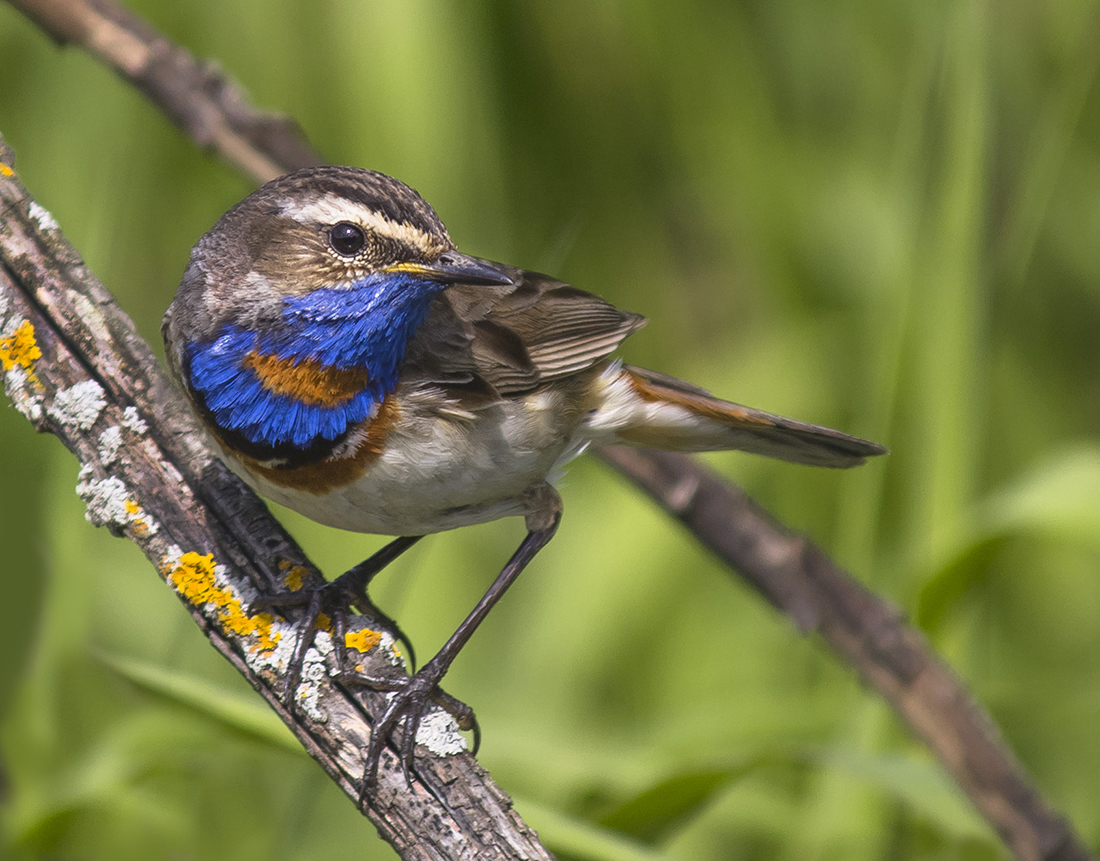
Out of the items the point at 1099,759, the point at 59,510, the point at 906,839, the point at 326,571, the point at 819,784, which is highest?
the point at 59,510

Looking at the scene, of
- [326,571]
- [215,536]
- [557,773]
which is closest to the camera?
[215,536]

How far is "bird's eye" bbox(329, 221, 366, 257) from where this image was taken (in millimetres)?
2258

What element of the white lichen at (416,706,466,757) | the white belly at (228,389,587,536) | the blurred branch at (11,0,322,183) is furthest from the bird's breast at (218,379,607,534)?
the blurred branch at (11,0,322,183)

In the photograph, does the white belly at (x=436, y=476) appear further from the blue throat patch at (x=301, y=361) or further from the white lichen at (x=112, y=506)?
the white lichen at (x=112, y=506)

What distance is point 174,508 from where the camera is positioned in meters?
2.02

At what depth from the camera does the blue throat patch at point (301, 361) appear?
2223 mm

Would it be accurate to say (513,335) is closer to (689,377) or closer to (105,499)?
(105,499)

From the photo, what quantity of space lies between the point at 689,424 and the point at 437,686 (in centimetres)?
105

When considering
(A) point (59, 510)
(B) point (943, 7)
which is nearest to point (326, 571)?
(A) point (59, 510)

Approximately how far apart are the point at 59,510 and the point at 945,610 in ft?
7.34

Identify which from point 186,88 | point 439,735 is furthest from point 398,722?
point 186,88

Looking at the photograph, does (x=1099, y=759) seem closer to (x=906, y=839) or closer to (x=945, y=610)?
(x=906, y=839)

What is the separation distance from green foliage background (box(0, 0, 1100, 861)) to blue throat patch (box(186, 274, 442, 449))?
0.63 m

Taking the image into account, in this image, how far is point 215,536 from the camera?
2049mm
